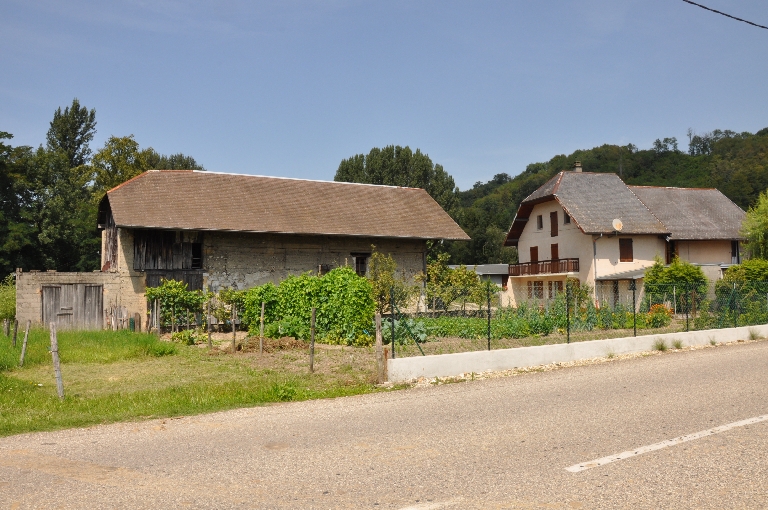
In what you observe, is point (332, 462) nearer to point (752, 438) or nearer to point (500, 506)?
point (500, 506)

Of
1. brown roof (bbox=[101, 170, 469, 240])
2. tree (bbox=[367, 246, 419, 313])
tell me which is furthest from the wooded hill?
tree (bbox=[367, 246, 419, 313])

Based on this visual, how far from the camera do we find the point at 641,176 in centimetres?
7238

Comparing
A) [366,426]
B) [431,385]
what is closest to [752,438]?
[366,426]

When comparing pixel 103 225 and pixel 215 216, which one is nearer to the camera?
pixel 215 216

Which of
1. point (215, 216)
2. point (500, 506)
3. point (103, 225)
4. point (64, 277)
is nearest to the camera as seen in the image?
point (500, 506)

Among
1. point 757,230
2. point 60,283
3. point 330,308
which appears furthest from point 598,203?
point 60,283

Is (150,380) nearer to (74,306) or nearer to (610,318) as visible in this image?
(74,306)

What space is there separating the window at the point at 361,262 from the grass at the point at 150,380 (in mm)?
11386

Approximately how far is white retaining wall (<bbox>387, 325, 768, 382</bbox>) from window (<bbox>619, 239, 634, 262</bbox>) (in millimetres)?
19439

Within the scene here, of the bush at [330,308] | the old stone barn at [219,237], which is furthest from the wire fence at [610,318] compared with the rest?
the old stone barn at [219,237]

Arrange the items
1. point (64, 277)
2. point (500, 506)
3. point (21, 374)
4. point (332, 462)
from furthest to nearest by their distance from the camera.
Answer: point (64, 277) < point (21, 374) < point (332, 462) < point (500, 506)

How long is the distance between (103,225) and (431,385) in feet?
70.8

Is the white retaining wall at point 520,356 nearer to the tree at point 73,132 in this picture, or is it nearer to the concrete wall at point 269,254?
the concrete wall at point 269,254

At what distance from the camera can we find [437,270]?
28156 mm
